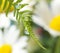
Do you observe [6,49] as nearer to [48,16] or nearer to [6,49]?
→ [6,49]

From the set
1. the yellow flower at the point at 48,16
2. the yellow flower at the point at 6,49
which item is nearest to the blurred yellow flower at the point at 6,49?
the yellow flower at the point at 6,49

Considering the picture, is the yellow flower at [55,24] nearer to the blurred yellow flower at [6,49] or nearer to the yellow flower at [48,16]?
the yellow flower at [48,16]

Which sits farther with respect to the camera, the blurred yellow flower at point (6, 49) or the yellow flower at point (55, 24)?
the yellow flower at point (55, 24)

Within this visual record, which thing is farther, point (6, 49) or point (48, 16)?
point (48, 16)

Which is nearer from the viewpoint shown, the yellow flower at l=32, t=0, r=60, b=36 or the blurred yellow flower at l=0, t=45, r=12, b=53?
the blurred yellow flower at l=0, t=45, r=12, b=53

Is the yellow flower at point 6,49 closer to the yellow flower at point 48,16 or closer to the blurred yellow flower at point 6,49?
the blurred yellow flower at point 6,49

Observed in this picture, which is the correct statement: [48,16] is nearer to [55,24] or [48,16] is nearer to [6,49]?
[55,24]

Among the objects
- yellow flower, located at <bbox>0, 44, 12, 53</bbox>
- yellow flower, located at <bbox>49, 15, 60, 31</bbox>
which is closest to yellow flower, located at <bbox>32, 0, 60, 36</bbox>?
yellow flower, located at <bbox>49, 15, 60, 31</bbox>

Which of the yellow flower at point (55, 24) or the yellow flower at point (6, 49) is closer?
the yellow flower at point (6, 49)

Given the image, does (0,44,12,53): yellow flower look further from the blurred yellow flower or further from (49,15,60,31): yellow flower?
(49,15,60,31): yellow flower

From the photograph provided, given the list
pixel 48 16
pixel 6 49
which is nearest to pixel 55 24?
pixel 48 16

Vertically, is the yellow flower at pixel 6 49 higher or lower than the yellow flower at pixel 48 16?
lower
